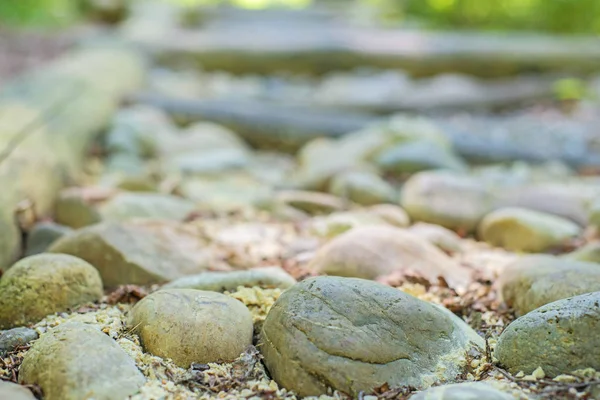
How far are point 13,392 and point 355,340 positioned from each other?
2.64 ft

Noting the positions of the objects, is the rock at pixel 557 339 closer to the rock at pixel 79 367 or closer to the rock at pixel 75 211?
the rock at pixel 79 367

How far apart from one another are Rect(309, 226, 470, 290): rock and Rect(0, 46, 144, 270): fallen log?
3.81 ft

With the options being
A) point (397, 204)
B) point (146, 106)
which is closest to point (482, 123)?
point (397, 204)

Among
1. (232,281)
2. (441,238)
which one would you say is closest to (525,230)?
(441,238)

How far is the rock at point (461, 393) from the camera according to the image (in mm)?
1437

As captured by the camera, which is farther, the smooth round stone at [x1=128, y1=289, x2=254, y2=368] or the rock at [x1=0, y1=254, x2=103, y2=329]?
the rock at [x1=0, y1=254, x2=103, y2=329]

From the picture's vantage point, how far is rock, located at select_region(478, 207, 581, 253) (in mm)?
2789

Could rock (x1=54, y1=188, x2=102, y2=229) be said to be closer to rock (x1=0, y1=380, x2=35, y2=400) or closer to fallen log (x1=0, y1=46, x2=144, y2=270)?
fallen log (x1=0, y1=46, x2=144, y2=270)

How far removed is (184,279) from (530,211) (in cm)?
173

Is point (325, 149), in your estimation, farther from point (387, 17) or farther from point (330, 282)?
point (387, 17)

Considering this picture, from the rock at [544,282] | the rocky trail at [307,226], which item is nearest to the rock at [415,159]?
the rocky trail at [307,226]

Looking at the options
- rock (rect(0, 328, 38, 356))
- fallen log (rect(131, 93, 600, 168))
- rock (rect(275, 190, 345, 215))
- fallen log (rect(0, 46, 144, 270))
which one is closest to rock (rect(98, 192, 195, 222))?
fallen log (rect(0, 46, 144, 270))

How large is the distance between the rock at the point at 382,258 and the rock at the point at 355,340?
46cm

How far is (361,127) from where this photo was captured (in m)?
4.44
